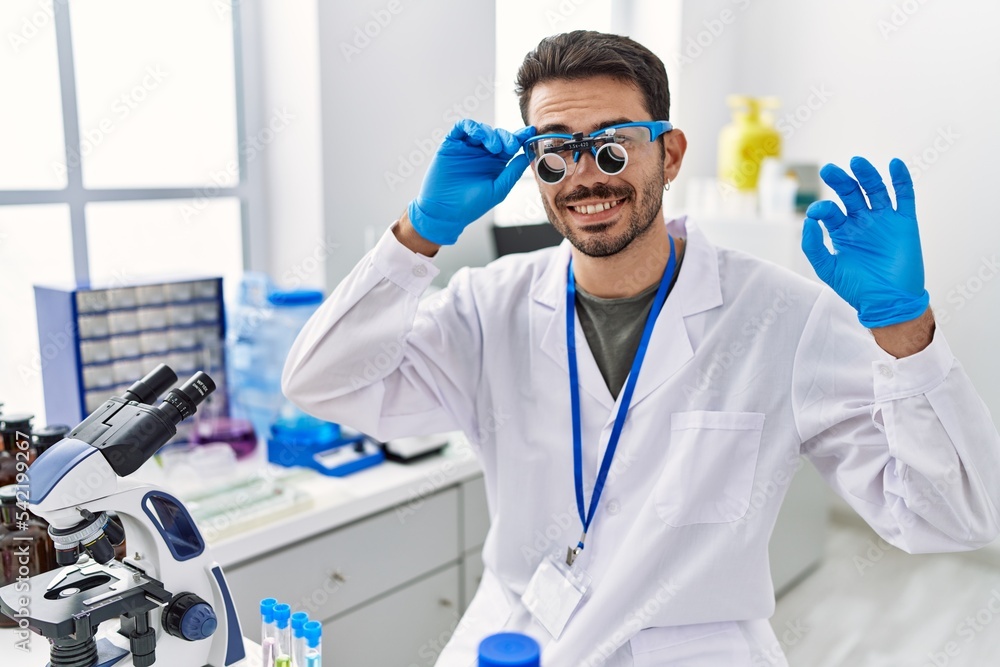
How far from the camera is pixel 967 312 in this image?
1912mm

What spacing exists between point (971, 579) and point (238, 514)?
2484mm

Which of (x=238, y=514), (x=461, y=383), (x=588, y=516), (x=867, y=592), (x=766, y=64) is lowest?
(x=867, y=592)

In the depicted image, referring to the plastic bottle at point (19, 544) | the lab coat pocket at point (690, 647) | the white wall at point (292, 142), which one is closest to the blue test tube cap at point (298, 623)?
the plastic bottle at point (19, 544)

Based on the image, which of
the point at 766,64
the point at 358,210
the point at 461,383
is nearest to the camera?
the point at 461,383

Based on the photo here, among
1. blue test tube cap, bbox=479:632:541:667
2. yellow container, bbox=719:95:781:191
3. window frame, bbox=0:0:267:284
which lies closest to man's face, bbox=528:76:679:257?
blue test tube cap, bbox=479:632:541:667

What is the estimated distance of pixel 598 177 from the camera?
139 centimetres

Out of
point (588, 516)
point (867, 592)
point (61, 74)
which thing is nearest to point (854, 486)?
point (588, 516)

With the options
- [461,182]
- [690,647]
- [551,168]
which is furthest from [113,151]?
[690,647]

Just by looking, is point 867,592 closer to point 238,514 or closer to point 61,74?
point 238,514

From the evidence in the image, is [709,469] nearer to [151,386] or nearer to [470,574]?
[151,386]

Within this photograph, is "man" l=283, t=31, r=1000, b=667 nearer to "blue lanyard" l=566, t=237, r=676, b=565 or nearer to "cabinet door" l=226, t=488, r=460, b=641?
"blue lanyard" l=566, t=237, r=676, b=565

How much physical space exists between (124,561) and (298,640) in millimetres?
247

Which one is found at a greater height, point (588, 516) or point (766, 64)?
point (766, 64)

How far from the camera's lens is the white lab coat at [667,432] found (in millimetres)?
1295
